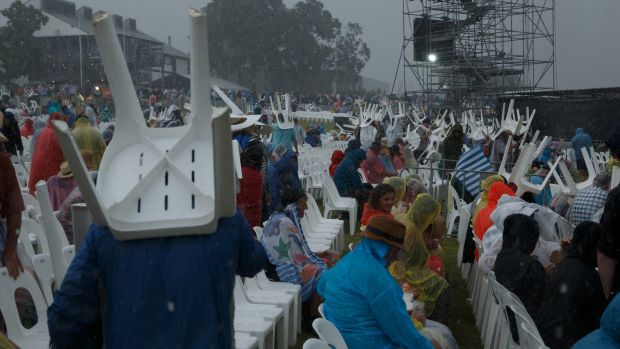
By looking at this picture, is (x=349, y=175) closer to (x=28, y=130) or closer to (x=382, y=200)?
(x=382, y=200)

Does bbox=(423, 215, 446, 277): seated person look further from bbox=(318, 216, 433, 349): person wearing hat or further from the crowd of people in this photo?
bbox=(318, 216, 433, 349): person wearing hat

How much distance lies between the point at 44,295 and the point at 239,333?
126 centimetres

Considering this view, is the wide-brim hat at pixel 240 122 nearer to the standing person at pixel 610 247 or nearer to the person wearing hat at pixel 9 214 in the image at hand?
the person wearing hat at pixel 9 214

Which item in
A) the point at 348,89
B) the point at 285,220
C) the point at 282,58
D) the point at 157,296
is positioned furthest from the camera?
the point at 348,89

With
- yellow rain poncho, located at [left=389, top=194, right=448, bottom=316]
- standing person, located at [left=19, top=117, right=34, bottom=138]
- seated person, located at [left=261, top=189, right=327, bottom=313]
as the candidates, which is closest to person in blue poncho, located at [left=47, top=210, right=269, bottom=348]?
yellow rain poncho, located at [left=389, top=194, right=448, bottom=316]

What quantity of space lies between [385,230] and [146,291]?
6.51 feet

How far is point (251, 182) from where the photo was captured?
25.7 feet

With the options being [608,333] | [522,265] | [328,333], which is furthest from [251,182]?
[608,333]

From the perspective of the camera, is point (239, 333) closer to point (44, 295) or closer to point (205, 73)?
Result: point (44, 295)

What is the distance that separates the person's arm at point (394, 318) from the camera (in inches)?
165

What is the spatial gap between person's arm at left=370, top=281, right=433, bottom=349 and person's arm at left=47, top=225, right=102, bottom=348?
197cm

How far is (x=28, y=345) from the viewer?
4.39 metres

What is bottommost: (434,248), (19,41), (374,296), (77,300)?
(434,248)

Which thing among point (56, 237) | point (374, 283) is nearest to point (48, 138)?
point (374, 283)
